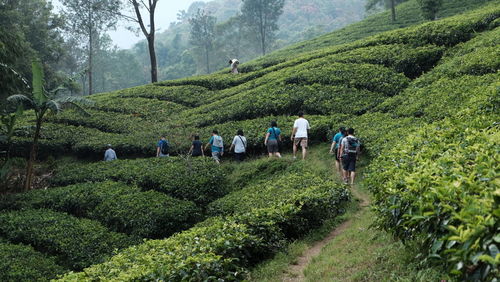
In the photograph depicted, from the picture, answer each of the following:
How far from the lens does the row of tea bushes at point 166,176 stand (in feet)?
43.1

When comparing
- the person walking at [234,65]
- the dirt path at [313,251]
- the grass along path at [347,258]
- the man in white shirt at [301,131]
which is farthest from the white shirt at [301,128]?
the person walking at [234,65]

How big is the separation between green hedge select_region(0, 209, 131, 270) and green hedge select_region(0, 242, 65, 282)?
1.30 ft

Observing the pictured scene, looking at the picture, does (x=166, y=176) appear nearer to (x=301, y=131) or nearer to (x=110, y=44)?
(x=301, y=131)

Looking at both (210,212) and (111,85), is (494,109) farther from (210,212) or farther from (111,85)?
(111,85)

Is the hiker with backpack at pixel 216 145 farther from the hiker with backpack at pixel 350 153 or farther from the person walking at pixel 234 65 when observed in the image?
the person walking at pixel 234 65

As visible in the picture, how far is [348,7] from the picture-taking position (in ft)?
449

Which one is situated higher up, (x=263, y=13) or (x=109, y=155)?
(x=263, y=13)

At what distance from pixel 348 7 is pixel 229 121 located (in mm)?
129372

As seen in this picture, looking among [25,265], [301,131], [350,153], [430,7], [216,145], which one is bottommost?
[25,265]

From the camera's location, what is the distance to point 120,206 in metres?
12.0

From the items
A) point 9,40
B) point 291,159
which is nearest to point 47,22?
point 9,40

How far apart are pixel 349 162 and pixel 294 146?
2.99m

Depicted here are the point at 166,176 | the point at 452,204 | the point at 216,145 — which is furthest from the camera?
the point at 216,145

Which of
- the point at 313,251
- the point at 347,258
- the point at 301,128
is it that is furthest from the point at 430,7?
the point at 347,258
